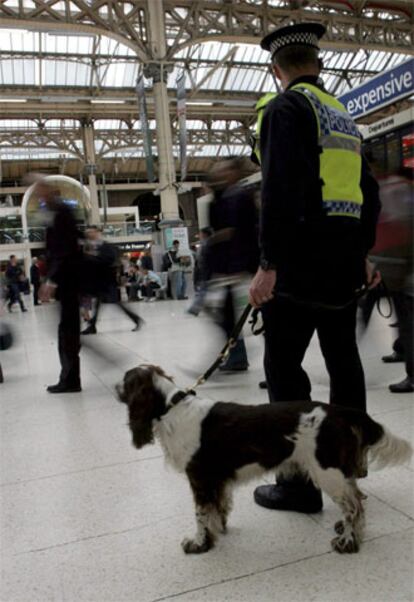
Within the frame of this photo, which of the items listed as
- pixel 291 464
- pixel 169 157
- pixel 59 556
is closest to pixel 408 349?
pixel 291 464

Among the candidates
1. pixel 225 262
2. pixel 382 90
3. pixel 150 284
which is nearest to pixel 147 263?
pixel 150 284

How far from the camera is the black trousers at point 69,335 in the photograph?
443 centimetres

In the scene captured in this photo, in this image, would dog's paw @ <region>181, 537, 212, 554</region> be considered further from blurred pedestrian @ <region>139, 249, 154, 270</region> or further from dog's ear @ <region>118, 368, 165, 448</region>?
blurred pedestrian @ <region>139, 249, 154, 270</region>

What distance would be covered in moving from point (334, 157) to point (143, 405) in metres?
1.17

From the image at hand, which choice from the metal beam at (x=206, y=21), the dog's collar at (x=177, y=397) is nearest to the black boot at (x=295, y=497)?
the dog's collar at (x=177, y=397)

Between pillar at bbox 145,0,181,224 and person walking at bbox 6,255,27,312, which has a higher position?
pillar at bbox 145,0,181,224

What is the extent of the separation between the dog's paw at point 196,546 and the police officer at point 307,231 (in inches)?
15.5

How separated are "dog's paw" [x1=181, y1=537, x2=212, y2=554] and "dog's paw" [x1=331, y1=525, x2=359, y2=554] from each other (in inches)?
18.3

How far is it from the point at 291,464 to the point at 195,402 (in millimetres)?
412

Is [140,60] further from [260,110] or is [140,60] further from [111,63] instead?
[260,110]

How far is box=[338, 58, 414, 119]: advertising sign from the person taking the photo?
7850 millimetres

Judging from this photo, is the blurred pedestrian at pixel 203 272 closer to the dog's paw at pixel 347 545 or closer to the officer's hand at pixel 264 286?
the officer's hand at pixel 264 286

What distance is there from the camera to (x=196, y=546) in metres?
1.88

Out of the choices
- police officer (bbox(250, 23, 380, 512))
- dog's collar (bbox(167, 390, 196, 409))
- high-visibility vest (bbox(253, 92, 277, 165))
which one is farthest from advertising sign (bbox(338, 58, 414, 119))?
dog's collar (bbox(167, 390, 196, 409))
